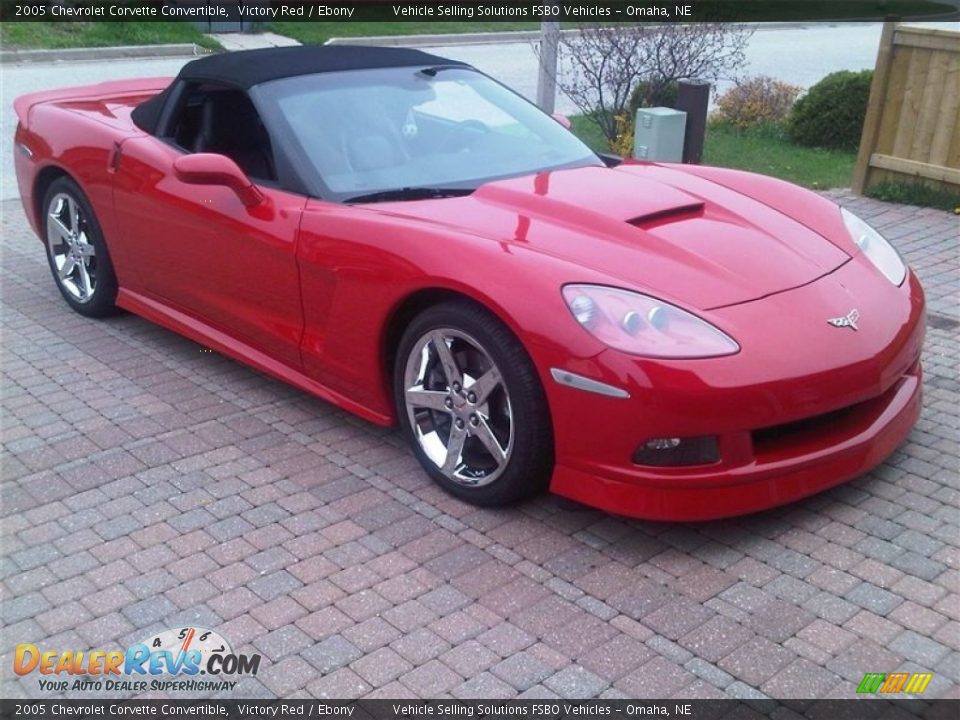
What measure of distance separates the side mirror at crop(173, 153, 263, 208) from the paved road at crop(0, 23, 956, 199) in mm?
5187

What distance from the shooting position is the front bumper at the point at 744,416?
133 inches

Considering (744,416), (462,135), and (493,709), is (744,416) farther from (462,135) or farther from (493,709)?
(462,135)

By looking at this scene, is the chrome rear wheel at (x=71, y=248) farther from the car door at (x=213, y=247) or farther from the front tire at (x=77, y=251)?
the car door at (x=213, y=247)

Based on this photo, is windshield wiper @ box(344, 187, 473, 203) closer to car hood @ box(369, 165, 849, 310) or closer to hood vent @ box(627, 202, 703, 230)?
car hood @ box(369, 165, 849, 310)

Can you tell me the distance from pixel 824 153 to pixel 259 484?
8413mm

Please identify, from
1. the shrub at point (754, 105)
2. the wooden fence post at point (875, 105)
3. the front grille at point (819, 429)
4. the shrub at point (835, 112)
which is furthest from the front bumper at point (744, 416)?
the shrub at point (754, 105)

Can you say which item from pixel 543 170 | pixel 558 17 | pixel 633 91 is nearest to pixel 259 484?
pixel 543 170

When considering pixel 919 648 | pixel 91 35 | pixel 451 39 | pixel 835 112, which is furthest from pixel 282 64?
pixel 451 39

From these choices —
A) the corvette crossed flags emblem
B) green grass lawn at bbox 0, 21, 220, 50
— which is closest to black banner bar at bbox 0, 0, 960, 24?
green grass lawn at bbox 0, 21, 220, 50

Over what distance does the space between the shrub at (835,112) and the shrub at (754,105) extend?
0.76 metres

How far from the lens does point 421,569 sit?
11.7 feet

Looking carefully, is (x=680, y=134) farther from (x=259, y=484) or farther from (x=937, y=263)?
(x=259, y=484)

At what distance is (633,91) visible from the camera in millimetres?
10688

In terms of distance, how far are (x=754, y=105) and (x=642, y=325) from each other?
370 inches
